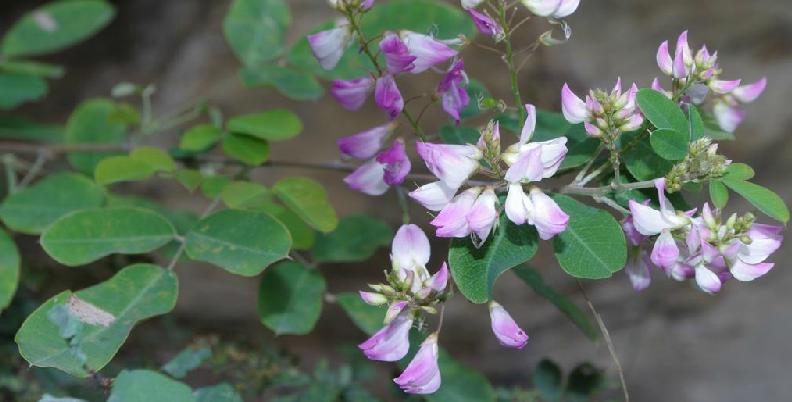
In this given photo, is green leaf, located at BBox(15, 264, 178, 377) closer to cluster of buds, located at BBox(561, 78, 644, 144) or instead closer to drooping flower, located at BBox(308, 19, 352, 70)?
drooping flower, located at BBox(308, 19, 352, 70)

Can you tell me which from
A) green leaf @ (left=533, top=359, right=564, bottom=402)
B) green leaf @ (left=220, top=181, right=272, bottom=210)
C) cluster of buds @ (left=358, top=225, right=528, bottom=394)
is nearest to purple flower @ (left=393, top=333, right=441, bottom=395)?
cluster of buds @ (left=358, top=225, right=528, bottom=394)

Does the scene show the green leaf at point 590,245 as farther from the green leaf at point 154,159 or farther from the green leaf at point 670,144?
the green leaf at point 154,159

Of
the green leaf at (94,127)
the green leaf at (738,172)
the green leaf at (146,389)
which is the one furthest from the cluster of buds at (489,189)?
the green leaf at (94,127)

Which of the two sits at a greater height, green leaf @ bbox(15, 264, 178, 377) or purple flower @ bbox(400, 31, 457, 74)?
purple flower @ bbox(400, 31, 457, 74)

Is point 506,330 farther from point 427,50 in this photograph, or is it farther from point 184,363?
point 184,363

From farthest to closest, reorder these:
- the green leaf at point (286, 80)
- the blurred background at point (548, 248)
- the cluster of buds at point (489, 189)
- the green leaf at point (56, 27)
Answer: the blurred background at point (548, 248)
the green leaf at point (56, 27)
the green leaf at point (286, 80)
the cluster of buds at point (489, 189)
